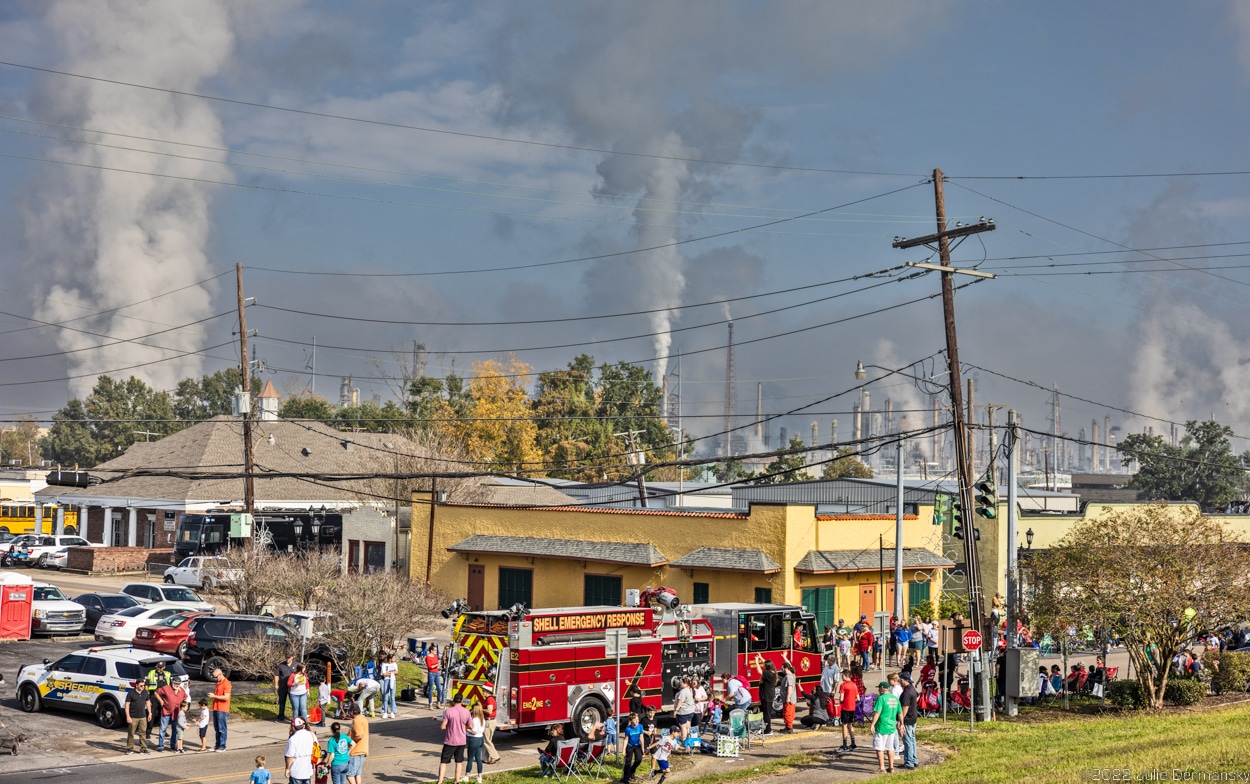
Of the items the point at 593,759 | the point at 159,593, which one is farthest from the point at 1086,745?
the point at 159,593

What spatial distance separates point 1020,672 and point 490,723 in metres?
13.6

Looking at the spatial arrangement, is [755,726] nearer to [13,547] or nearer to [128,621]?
[128,621]

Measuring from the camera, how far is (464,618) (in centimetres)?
2472

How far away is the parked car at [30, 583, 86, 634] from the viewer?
39.7 metres

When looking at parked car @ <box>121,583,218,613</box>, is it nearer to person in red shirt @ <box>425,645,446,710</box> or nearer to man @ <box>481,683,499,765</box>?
person in red shirt @ <box>425,645,446,710</box>

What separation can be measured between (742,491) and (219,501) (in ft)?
106

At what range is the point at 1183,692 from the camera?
95.7 ft

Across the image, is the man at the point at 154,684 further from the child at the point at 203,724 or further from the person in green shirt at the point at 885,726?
the person in green shirt at the point at 885,726

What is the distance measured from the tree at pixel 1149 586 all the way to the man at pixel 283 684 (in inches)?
711

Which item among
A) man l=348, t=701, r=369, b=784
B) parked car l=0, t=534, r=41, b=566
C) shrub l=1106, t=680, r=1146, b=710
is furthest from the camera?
parked car l=0, t=534, r=41, b=566

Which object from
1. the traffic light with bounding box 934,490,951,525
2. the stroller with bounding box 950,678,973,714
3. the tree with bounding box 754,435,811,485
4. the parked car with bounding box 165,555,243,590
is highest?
the tree with bounding box 754,435,811,485

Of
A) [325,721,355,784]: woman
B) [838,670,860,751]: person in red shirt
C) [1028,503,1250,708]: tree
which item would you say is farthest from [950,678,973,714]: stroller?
[325,721,355,784]: woman

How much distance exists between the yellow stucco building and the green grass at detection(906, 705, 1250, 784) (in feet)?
46.2

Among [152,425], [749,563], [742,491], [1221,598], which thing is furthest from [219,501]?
[152,425]
